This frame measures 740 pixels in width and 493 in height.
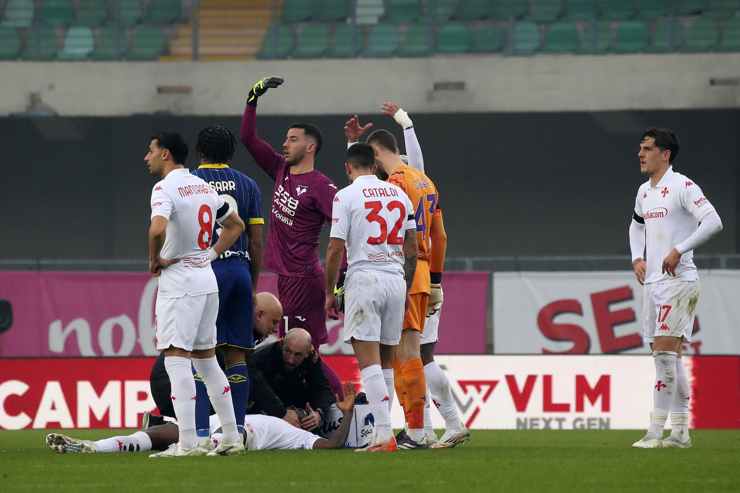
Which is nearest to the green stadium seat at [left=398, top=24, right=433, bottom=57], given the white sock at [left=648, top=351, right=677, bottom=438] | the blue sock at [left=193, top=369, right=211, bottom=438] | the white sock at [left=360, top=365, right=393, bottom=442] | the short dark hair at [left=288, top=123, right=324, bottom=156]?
the short dark hair at [left=288, top=123, right=324, bottom=156]

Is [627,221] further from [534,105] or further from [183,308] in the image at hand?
[183,308]

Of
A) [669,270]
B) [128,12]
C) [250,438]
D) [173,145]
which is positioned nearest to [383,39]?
[128,12]

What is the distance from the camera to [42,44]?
22.0m

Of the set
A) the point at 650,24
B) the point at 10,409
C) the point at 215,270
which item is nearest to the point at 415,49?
the point at 650,24

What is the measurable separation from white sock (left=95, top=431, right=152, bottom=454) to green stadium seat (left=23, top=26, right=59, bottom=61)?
46.1ft

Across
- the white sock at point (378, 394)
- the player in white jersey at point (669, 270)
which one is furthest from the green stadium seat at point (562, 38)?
the white sock at point (378, 394)

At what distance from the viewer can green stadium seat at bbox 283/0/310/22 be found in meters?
22.8

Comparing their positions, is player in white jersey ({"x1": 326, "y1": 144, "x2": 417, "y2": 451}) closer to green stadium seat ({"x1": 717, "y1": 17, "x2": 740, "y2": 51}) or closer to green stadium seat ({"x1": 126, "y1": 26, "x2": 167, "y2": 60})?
green stadium seat ({"x1": 126, "y1": 26, "x2": 167, "y2": 60})

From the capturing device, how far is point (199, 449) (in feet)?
26.7

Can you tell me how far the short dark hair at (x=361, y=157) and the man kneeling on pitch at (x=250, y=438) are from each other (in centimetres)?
168

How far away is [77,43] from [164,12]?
59.2 inches

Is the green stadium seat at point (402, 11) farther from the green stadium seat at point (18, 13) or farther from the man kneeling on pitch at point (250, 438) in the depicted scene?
the man kneeling on pitch at point (250, 438)

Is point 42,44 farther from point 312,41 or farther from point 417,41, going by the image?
point 417,41

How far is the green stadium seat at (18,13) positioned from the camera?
22.6 metres
